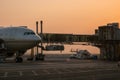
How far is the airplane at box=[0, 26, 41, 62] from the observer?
188 feet

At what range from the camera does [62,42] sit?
93750 millimetres

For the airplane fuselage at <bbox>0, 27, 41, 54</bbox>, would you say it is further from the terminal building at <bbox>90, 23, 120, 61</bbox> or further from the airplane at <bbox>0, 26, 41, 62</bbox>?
the terminal building at <bbox>90, 23, 120, 61</bbox>

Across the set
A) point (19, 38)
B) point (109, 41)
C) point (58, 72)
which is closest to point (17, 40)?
point (19, 38)

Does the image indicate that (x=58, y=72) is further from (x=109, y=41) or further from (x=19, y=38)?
(x=109, y=41)

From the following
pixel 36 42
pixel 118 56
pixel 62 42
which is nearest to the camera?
pixel 36 42

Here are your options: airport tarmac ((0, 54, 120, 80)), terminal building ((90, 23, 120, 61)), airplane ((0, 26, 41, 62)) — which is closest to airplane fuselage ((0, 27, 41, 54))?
airplane ((0, 26, 41, 62))

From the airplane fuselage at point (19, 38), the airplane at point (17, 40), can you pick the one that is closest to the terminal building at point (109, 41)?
the airplane at point (17, 40)

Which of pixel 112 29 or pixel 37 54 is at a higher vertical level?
pixel 112 29

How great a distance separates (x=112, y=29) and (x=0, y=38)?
125ft

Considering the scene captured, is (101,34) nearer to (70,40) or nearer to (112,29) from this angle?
(112,29)

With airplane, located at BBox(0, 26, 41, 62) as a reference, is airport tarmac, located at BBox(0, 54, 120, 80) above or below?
below

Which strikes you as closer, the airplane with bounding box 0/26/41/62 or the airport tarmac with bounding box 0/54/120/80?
the airport tarmac with bounding box 0/54/120/80

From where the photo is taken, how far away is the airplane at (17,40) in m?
57.3

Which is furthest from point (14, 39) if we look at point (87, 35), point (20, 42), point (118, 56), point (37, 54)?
point (87, 35)
